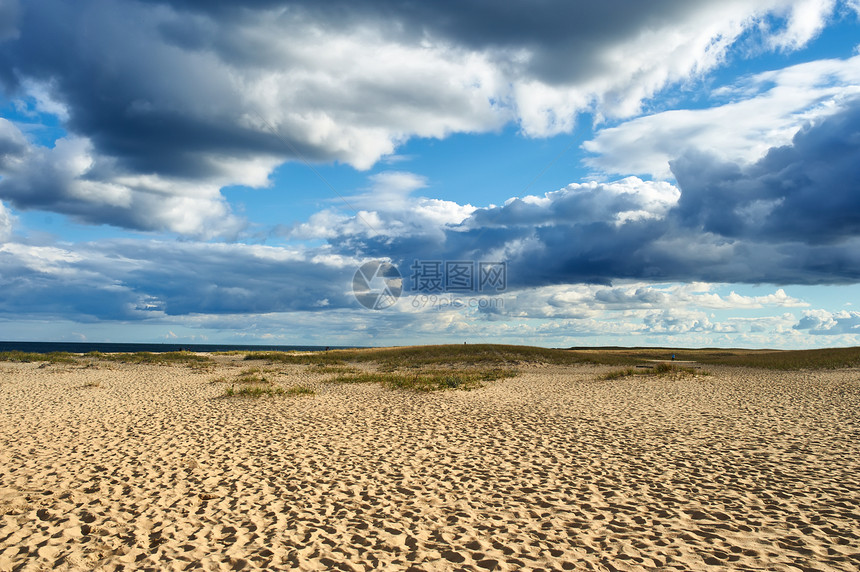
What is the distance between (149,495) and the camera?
9.87 m

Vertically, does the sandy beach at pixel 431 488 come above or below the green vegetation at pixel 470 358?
above

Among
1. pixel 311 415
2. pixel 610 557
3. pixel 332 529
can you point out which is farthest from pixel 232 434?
pixel 610 557

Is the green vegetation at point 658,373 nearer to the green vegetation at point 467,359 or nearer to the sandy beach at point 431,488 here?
the green vegetation at point 467,359

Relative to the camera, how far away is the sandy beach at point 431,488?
7.23m

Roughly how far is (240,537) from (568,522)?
563 centimetres

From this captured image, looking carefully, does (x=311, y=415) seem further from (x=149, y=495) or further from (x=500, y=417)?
(x=149, y=495)

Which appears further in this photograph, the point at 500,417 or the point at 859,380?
the point at 859,380

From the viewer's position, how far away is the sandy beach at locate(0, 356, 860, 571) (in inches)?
285

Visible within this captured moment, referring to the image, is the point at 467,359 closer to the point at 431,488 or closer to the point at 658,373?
the point at 658,373

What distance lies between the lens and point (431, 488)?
33.6 ft

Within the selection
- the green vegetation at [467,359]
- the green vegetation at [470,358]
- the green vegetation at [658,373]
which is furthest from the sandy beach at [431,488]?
the green vegetation at [470,358]

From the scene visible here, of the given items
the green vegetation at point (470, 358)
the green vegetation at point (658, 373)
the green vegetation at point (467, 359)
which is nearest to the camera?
the green vegetation at point (658, 373)

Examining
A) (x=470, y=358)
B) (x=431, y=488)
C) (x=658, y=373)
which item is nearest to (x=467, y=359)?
(x=470, y=358)

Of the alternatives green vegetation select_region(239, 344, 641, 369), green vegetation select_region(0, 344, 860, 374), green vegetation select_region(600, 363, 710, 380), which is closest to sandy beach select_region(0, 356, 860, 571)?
green vegetation select_region(600, 363, 710, 380)
